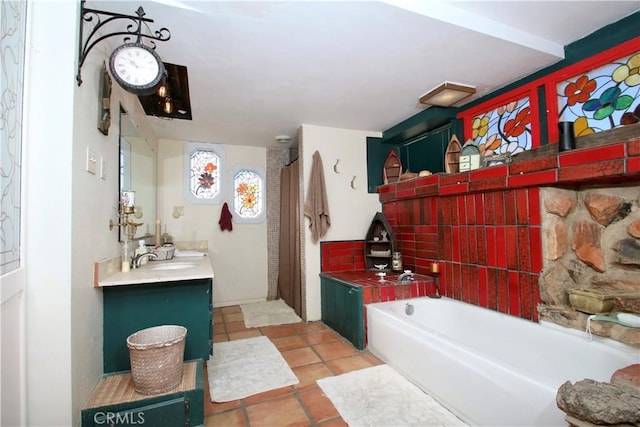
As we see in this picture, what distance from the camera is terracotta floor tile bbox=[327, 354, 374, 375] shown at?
2.22 m

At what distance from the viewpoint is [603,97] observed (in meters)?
1.88

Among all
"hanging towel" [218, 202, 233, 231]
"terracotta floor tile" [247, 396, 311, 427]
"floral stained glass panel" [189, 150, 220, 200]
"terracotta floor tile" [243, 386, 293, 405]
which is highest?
"floral stained glass panel" [189, 150, 220, 200]

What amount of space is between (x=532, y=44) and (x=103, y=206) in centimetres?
288

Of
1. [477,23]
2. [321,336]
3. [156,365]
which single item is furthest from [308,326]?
[477,23]

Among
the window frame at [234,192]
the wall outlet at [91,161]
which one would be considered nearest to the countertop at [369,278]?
the window frame at [234,192]

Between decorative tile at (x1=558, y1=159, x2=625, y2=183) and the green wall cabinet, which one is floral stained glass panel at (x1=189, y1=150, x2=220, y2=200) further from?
decorative tile at (x1=558, y1=159, x2=625, y2=183)

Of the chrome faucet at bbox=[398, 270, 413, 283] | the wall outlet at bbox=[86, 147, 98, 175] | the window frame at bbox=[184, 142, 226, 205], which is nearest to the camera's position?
the wall outlet at bbox=[86, 147, 98, 175]

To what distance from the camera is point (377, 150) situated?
374 centimetres

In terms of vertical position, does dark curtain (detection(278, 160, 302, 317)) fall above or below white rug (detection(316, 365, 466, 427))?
above

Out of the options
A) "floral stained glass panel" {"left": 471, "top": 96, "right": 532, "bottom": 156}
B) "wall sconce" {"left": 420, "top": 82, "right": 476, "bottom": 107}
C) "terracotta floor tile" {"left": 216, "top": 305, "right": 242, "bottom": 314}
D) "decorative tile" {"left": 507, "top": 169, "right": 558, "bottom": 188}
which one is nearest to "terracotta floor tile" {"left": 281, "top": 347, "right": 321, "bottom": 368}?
"terracotta floor tile" {"left": 216, "top": 305, "right": 242, "bottom": 314}

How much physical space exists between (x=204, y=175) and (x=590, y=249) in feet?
13.4

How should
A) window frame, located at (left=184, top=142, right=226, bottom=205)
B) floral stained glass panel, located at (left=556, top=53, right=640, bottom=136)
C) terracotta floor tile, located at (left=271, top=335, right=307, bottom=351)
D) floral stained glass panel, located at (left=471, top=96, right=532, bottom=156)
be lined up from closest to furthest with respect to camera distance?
floral stained glass panel, located at (left=556, top=53, right=640, bottom=136) < floral stained glass panel, located at (left=471, top=96, right=532, bottom=156) < terracotta floor tile, located at (left=271, top=335, right=307, bottom=351) < window frame, located at (left=184, top=142, right=226, bottom=205)

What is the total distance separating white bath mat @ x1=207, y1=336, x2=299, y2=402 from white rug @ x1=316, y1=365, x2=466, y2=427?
0.35 meters

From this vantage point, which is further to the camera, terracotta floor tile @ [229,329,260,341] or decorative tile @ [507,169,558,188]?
terracotta floor tile @ [229,329,260,341]
